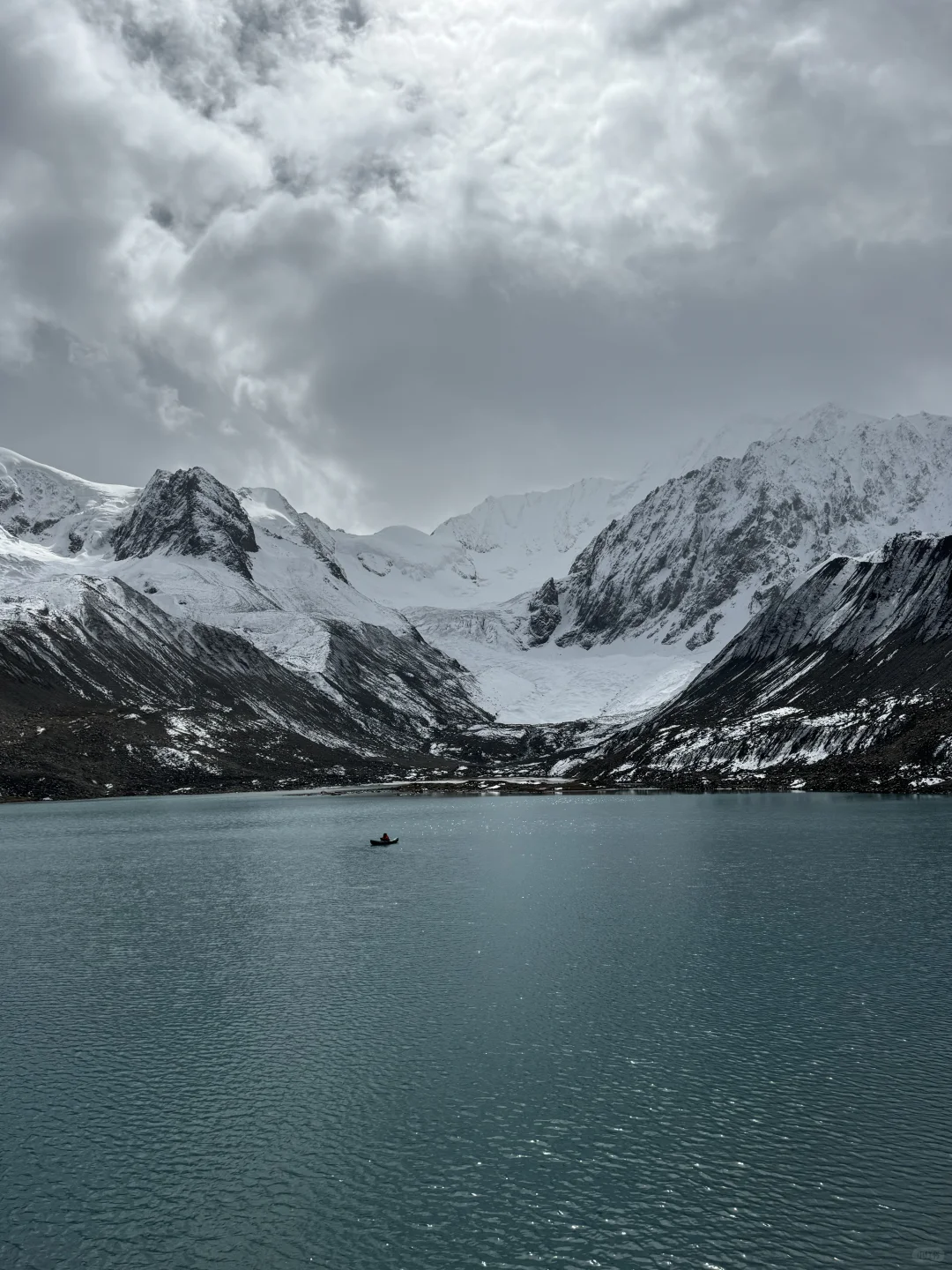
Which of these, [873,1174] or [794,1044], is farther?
[794,1044]

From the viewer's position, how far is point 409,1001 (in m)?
47.4

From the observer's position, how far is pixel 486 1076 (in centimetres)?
3703

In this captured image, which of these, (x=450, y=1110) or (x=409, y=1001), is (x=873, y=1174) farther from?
(x=409, y=1001)

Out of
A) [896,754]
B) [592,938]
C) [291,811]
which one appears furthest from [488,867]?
[896,754]

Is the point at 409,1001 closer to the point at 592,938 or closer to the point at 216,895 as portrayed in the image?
the point at 592,938

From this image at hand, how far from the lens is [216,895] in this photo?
82.2m

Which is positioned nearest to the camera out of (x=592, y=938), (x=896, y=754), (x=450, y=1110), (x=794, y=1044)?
(x=450, y=1110)

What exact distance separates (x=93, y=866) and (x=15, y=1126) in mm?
74926

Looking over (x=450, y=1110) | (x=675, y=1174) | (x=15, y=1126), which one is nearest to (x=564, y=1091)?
(x=450, y=1110)

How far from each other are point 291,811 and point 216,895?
112 metres

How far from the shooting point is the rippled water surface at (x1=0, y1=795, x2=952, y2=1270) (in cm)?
2584

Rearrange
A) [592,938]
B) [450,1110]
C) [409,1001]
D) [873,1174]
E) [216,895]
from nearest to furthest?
[873,1174] < [450,1110] < [409,1001] < [592,938] < [216,895]

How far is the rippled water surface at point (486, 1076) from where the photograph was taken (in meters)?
25.8

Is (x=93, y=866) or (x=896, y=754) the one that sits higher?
(x=896, y=754)
